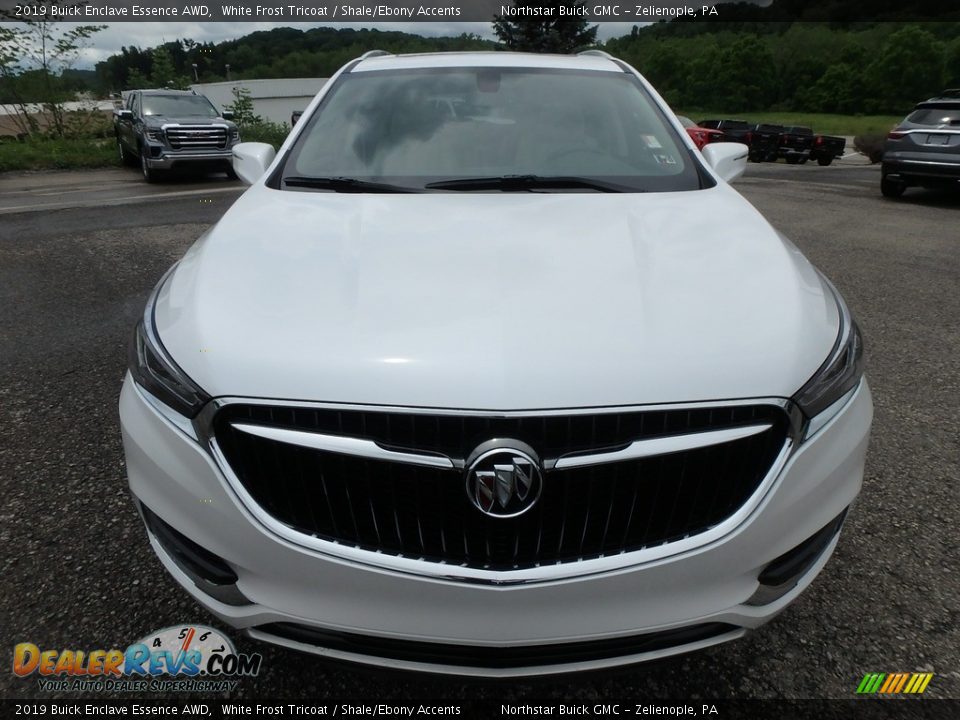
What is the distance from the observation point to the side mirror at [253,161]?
288 cm

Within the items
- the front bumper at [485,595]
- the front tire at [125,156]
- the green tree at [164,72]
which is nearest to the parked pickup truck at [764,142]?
the green tree at [164,72]

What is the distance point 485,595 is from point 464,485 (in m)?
0.23

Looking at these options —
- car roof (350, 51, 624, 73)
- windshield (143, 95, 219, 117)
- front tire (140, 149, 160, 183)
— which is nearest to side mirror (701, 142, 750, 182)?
car roof (350, 51, 624, 73)

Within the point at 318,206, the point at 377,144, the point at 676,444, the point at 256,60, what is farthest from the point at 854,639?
the point at 256,60

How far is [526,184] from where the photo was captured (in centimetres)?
242

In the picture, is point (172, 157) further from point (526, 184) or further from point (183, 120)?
point (526, 184)

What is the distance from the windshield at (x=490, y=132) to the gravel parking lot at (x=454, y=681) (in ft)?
4.58

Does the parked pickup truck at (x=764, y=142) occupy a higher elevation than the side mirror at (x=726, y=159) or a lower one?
lower

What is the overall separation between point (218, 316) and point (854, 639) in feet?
6.19

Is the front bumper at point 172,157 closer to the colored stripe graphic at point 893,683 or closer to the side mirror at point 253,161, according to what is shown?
the side mirror at point 253,161

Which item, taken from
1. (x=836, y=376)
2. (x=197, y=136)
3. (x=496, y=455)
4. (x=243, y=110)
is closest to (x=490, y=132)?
(x=836, y=376)

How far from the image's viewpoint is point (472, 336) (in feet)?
4.69

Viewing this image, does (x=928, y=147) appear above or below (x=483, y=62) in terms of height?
below

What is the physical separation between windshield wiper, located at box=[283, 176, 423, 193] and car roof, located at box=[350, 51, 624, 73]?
2.95 feet
